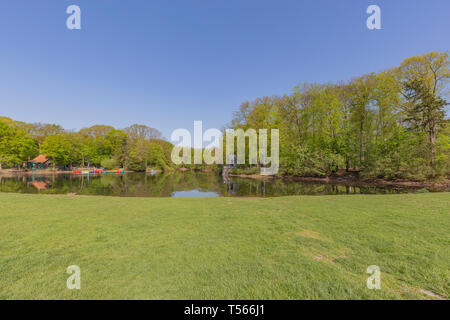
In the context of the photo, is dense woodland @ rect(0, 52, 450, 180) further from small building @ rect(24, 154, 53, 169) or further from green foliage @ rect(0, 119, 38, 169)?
small building @ rect(24, 154, 53, 169)

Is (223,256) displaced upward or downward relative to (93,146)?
downward

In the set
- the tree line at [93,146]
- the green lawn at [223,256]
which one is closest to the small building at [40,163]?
the tree line at [93,146]

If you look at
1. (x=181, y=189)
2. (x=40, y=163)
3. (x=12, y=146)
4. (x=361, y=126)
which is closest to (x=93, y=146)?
(x=40, y=163)

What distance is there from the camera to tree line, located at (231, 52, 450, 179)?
20.3 meters

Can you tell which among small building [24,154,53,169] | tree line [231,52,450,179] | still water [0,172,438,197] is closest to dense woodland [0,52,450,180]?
tree line [231,52,450,179]

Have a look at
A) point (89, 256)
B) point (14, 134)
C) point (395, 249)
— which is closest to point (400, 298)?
point (395, 249)

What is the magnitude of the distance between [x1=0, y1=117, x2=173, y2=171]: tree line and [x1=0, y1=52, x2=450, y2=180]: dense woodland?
0.49 meters

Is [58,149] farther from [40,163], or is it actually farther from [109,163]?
[109,163]

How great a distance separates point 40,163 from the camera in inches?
1982

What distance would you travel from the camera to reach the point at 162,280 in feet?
8.91

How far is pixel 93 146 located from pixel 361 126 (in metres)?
67.4

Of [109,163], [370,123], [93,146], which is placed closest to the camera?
[370,123]
